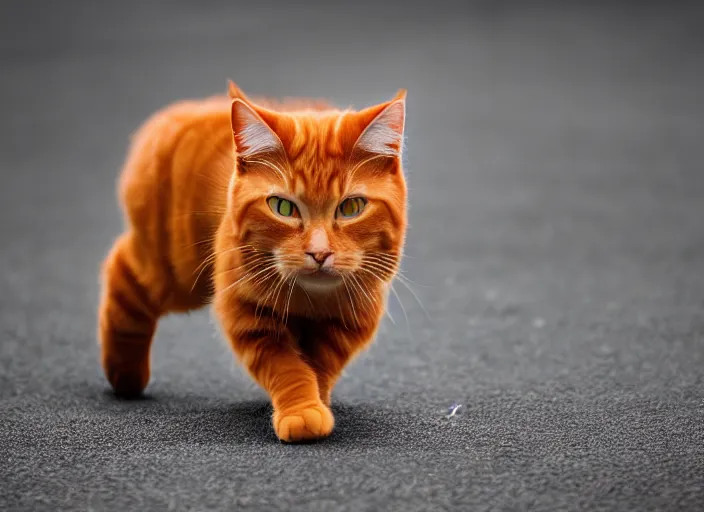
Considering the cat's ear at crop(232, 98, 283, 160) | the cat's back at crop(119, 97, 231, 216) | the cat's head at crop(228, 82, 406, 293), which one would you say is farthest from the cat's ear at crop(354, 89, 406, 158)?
the cat's back at crop(119, 97, 231, 216)

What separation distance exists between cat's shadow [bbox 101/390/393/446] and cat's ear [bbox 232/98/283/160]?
0.41 metres

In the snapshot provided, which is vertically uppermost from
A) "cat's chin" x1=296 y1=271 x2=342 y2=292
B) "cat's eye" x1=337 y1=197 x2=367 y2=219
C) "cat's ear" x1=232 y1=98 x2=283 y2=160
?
"cat's ear" x1=232 y1=98 x2=283 y2=160

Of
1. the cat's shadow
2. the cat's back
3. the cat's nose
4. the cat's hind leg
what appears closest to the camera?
the cat's nose

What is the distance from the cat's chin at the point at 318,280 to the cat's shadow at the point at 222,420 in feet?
0.74

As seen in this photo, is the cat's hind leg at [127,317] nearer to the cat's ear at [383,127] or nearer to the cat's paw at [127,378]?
the cat's paw at [127,378]

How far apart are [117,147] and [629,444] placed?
114 inches

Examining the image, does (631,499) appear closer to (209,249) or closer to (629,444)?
(629,444)

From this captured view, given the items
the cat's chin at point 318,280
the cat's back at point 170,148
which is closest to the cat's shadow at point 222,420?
the cat's chin at point 318,280

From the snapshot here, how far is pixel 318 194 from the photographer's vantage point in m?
1.14

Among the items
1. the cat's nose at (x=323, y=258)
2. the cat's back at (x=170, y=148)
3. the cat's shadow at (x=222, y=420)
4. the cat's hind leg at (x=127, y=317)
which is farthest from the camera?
the cat's hind leg at (x=127, y=317)

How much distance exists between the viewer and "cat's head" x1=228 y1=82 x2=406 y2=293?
1130mm

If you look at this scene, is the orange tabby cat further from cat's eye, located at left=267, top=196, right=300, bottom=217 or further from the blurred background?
the blurred background

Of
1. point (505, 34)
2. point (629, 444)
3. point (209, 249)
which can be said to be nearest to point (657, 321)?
point (629, 444)

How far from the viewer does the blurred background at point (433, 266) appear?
1.12 meters
